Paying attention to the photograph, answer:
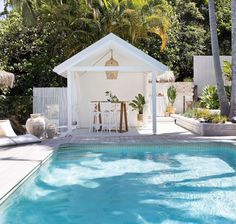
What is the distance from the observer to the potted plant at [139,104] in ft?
55.3

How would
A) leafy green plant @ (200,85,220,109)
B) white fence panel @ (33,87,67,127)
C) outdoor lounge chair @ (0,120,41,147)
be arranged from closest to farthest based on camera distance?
outdoor lounge chair @ (0,120,41,147) → white fence panel @ (33,87,67,127) → leafy green plant @ (200,85,220,109)

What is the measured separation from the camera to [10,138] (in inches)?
483

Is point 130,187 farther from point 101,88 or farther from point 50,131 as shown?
point 101,88

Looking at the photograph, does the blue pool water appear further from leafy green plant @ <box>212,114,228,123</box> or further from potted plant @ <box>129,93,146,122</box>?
potted plant @ <box>129,93,146,122</box>

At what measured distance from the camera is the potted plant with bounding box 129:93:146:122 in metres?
16.9

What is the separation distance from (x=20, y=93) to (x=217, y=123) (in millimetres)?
12501

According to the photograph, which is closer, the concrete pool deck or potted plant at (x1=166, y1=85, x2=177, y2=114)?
the concrete pool deck

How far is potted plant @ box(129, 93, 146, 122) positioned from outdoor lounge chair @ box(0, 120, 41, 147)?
17.9 ft

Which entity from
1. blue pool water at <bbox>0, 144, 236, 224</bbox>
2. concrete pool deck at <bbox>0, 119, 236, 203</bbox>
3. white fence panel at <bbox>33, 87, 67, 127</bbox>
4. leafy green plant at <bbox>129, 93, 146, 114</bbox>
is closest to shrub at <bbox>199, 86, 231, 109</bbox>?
leafy green plant at <bbox>129, 93, 146, 114</bbox>

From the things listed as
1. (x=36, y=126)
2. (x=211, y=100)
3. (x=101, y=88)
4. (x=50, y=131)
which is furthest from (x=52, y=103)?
(x=211, y=100)

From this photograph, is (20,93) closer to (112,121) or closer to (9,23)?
(9,23)

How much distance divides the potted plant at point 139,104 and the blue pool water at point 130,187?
16.0 feet

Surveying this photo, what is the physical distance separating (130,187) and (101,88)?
32.4 feet

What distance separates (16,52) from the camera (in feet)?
76.2
